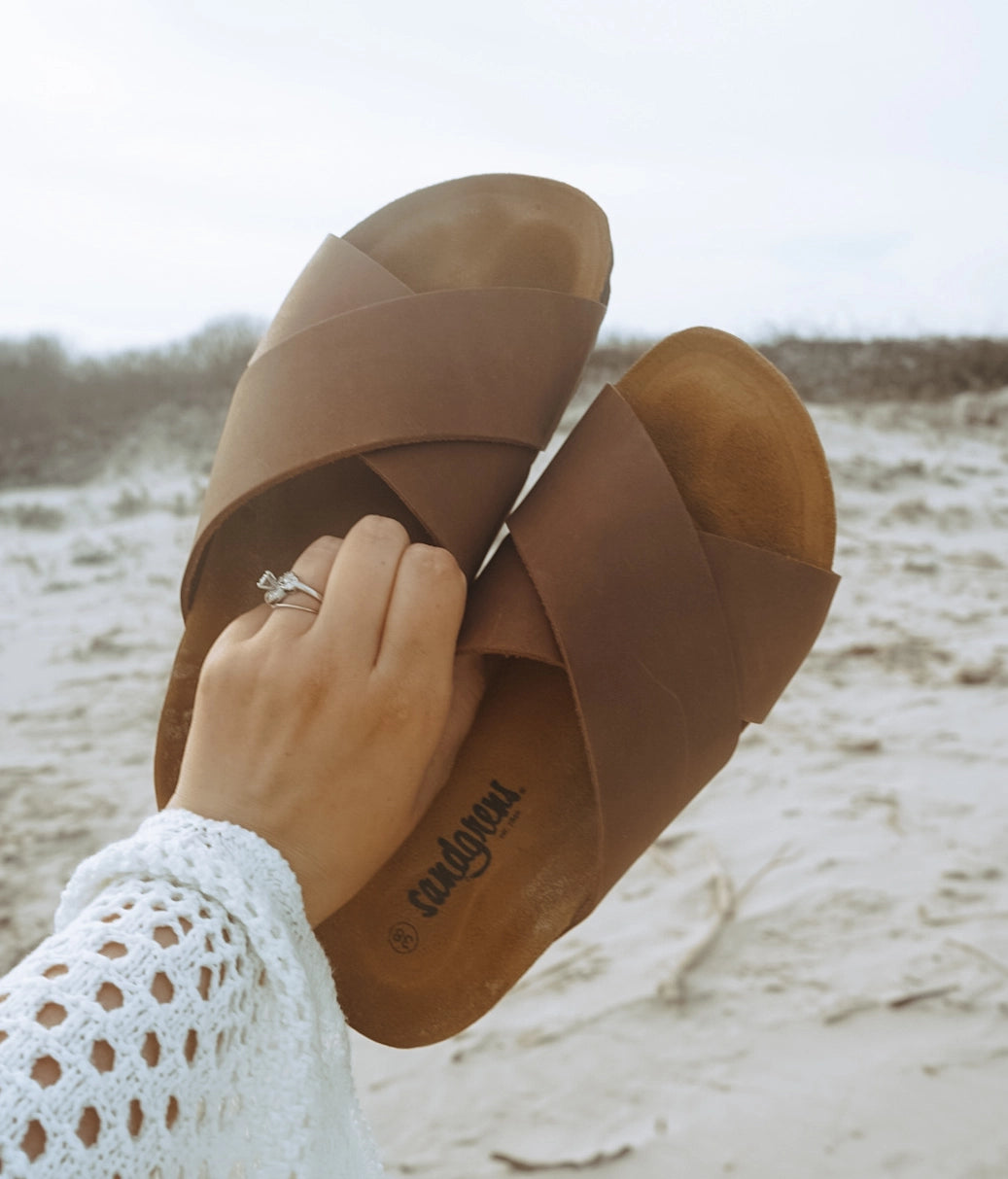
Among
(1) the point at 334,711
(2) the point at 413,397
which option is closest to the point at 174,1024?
(1) the point at 334,711

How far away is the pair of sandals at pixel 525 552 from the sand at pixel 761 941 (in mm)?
273

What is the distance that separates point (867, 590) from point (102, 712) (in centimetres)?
222

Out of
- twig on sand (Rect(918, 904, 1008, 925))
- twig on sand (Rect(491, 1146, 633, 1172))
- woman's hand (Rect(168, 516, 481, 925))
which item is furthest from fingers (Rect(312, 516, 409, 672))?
twig on sand (Rect(918, 904, 1008, 925))


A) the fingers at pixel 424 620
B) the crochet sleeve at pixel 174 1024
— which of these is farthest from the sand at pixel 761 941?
the fingers at pixel 424 620

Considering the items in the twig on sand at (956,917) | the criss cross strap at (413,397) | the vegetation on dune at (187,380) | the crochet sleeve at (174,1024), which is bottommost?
the vegetation on dune at (187,380)

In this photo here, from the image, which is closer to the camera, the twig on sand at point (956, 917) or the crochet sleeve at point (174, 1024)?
the crochet sleeve at point (174, 1024)

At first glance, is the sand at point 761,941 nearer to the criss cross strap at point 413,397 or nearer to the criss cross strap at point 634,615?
the criss cross strap at point 634,615

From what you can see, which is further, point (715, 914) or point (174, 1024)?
point (715, 914)

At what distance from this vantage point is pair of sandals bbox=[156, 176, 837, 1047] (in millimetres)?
1109

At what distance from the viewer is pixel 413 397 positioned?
1.15 metres

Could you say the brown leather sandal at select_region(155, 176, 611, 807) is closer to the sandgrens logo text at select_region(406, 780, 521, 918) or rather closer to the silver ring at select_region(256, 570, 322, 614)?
the silver ring at select_region(256, 570, 322, 614)

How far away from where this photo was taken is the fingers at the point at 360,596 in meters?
0.97

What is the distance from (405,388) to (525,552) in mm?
229

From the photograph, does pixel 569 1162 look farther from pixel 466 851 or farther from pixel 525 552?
pixel 525 552
